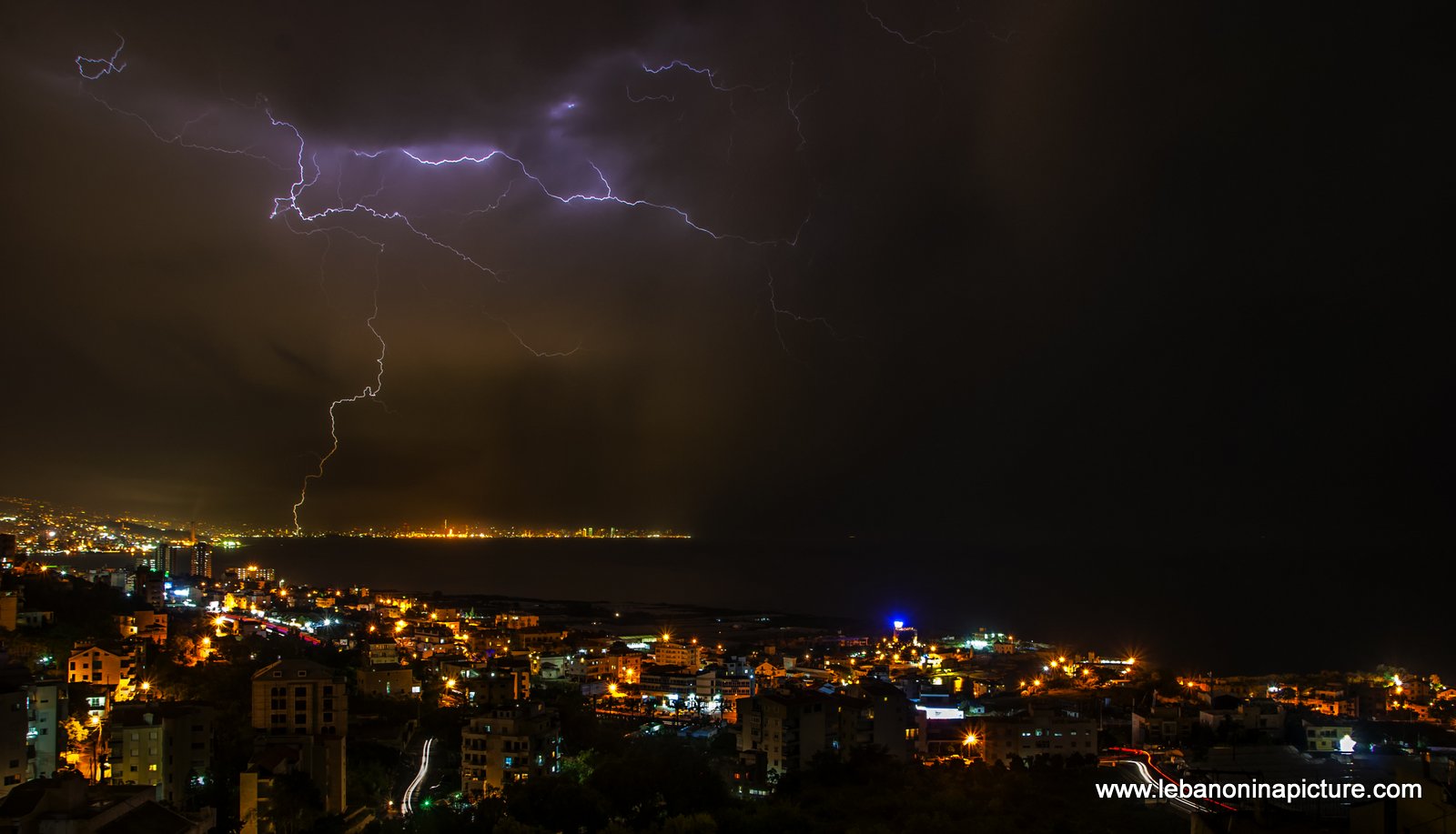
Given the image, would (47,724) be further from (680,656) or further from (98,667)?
(680,656)

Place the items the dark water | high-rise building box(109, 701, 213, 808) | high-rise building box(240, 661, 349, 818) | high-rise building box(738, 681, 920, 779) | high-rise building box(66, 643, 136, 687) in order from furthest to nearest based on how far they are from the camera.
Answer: the dark water, high-rise building box(66, 643, 136, 687), high-rise building box(738, 681, 920, 779), high-rise building box(240, 661, 349, 818), high-rise building box(109, 701, 213, 808)

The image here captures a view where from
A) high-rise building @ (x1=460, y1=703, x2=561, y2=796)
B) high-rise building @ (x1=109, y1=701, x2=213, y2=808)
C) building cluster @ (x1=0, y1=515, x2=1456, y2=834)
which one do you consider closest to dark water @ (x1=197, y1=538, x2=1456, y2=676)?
building cluster @ (x1=0, y1=515, x2=1456, y2=834)

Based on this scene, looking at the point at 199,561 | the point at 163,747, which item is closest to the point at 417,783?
the point at 163,747

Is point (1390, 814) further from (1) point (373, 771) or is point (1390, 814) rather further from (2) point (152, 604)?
(2) point (152, 604)

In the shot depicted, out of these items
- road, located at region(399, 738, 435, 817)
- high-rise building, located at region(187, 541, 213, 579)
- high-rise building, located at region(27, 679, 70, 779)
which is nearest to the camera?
high-rise building, located at region(27, 679, 70, 779)

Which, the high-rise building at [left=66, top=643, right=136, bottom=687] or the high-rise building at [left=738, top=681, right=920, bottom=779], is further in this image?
the high-rise building at [left=66, top=643, right=136, bottom=687]

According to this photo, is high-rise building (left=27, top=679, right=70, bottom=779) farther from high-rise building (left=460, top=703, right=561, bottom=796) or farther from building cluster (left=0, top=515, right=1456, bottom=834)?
high-rise building (left=460, top=703, right=561, bottom=796)

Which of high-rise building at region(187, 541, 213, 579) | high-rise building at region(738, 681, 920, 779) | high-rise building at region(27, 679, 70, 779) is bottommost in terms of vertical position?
high-rise building at region(738, 681, 920, 779)
